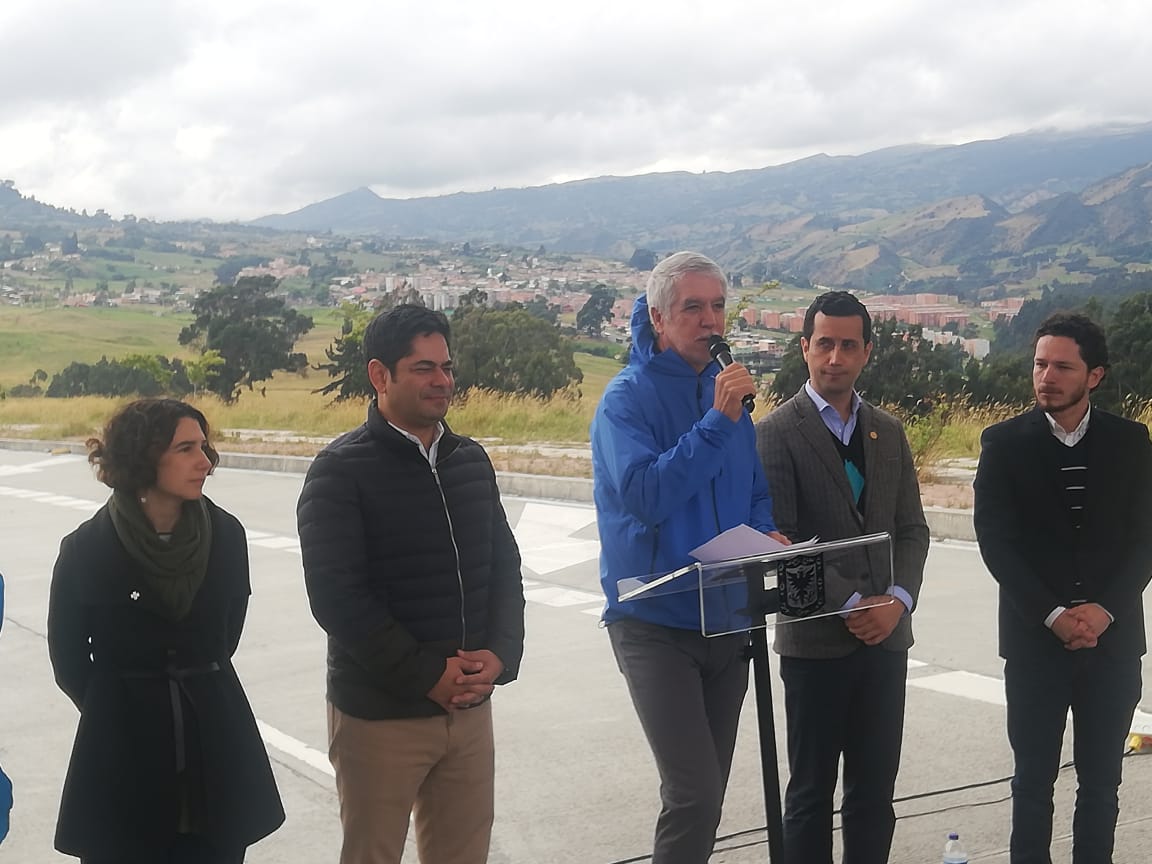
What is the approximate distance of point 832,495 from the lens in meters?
4.06

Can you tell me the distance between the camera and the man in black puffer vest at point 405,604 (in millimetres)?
3395

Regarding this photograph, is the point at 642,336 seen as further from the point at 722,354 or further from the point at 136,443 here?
the point at 136,443

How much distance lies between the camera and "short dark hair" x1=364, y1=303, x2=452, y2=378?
11.5 feet

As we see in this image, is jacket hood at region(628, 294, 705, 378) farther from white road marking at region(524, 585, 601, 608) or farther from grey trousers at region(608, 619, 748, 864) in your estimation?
white road marking at region(524, 585, 601, 608)

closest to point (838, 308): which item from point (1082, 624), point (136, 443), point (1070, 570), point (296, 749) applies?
point (1070, 570)

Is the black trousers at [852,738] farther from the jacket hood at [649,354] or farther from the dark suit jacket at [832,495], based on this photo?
the jacket hood at [649,354]

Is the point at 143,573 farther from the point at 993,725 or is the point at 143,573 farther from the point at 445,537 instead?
the point at 993,725

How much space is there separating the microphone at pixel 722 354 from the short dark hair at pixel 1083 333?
46.9 inches

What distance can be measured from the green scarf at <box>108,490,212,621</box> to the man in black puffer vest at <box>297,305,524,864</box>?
27 cm

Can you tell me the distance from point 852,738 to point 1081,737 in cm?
75

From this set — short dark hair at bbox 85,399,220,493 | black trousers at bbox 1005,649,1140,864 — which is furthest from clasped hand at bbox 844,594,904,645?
short dark hair at bbox 85,399,220,493

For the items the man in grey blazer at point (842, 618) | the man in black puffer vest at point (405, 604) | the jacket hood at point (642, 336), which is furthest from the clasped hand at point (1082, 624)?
the man in black puffer vest at point (405, 604)

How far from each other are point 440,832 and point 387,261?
119249mm

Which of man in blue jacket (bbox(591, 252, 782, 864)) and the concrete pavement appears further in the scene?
the concrete pavement
